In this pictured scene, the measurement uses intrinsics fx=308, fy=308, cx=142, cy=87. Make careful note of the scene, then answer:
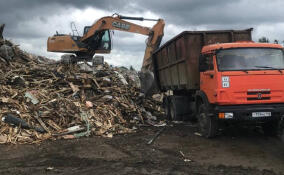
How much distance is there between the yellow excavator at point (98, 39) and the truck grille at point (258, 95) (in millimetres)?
8482

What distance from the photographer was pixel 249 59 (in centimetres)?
884

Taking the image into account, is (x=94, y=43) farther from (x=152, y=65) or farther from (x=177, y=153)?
(x=177, y=153)

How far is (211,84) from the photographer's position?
9.06m

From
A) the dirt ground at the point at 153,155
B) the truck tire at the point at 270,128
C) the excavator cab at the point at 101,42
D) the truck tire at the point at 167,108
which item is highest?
the excavator cab at the point at 101,42

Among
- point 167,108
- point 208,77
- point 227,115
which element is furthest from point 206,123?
point 167,108

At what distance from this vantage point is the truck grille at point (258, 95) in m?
8.52

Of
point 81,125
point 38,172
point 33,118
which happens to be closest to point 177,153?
point 38,172

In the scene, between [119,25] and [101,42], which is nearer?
[119,25]

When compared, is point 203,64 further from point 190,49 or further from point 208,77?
point 190,49

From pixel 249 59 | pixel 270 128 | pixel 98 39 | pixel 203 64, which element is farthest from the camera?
pixel 98 39

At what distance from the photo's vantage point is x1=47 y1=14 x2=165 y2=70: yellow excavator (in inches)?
656

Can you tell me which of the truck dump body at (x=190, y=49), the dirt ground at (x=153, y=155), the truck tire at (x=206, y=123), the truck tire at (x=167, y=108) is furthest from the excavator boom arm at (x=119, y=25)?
the truck tire at (x=206, y=123)

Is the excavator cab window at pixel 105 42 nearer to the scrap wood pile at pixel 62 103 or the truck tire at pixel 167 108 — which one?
the scrap wood pile at pixel 62 103

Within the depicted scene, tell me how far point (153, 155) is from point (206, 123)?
2.50 meters
